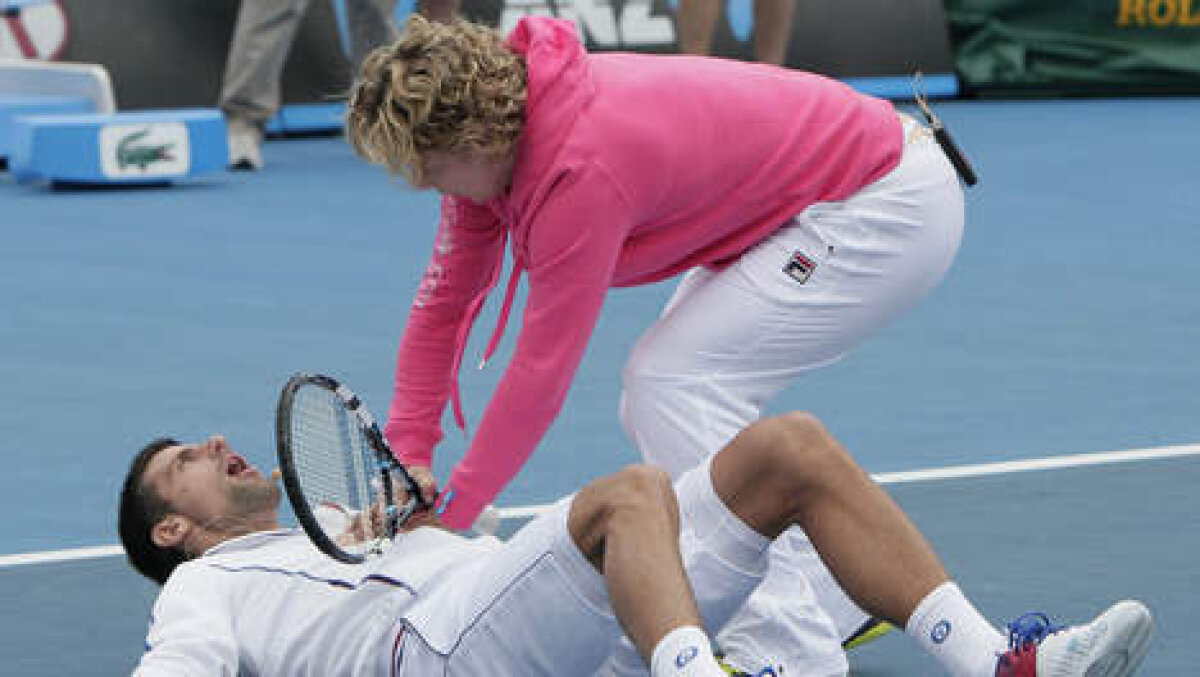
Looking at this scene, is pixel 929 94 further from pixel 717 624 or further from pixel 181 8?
pixel 717 624

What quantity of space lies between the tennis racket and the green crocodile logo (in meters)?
6.11

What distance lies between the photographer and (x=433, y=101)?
11.7 feet

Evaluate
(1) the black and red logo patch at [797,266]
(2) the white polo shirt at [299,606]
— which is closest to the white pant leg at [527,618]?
(2) the white polo shirt at [299,606]

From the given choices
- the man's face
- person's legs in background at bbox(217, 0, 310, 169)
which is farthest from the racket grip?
person's legs in background at bbox(217, 0, 310, 169)

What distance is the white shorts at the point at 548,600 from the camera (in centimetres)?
336

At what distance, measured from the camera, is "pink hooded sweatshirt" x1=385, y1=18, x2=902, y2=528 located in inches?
145

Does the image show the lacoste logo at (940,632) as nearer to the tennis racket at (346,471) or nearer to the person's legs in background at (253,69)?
the tennis racket at (346,471)

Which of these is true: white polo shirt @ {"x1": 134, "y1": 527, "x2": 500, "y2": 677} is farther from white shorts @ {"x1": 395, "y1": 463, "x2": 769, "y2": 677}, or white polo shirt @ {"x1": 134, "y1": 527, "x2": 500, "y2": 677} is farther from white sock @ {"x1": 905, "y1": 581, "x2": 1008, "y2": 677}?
white sock @ {"x1": 905, "y1": 581, "x2": 1008, "y2": 677}

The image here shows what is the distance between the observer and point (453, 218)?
402cm

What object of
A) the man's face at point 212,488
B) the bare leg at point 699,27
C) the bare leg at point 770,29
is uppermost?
the man's face at point 212,488

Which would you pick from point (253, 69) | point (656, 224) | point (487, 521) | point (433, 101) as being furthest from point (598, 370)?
point (253, 69)

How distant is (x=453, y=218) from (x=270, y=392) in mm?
2266

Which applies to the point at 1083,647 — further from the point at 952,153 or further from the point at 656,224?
the point at 952,153

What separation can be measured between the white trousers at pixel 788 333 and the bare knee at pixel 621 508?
53 cm
